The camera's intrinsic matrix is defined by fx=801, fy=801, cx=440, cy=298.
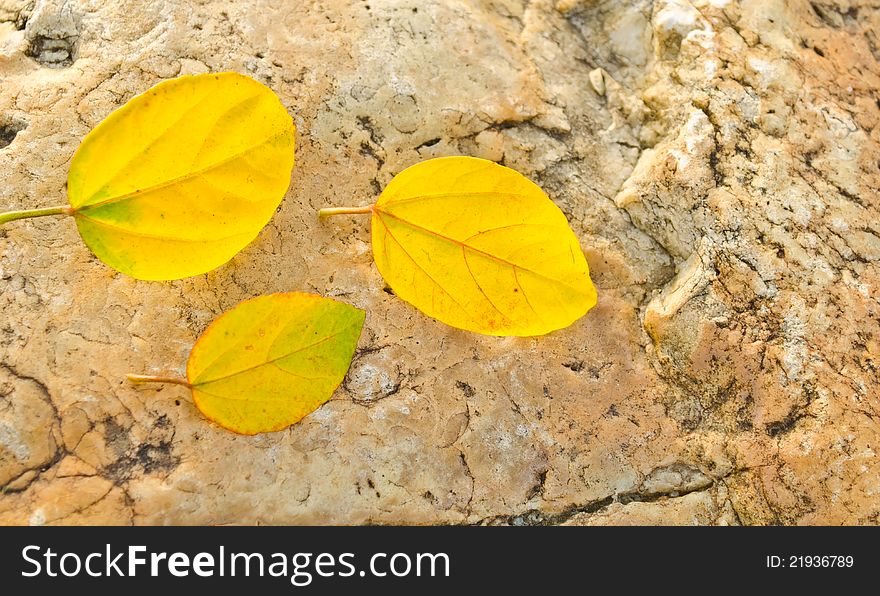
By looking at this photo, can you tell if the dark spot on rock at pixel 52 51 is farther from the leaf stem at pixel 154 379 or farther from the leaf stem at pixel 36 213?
the leaf stem at pixel 154 379

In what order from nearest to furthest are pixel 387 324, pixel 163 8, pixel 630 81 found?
pixel 387 324 → pixel 163 8 → pixel 630 81

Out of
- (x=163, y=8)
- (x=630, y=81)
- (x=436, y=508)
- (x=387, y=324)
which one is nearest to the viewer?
(x=436, y=508)

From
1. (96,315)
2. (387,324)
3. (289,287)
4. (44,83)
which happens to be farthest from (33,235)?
(387,324)

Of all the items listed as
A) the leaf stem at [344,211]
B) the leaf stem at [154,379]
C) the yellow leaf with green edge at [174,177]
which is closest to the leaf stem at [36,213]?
the yellow leaf with green edge at [174,177]

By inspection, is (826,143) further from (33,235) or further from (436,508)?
(33,235)

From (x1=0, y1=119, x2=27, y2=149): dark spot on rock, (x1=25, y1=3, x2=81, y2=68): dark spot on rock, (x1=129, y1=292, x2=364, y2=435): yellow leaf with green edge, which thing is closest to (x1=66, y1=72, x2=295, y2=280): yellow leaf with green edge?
(x1=129, y1=292, x2=364, y2=435): yellow leaf with green edge

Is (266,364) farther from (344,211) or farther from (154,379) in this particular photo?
(344,211)

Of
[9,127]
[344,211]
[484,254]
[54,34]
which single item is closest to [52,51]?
[54,34]
